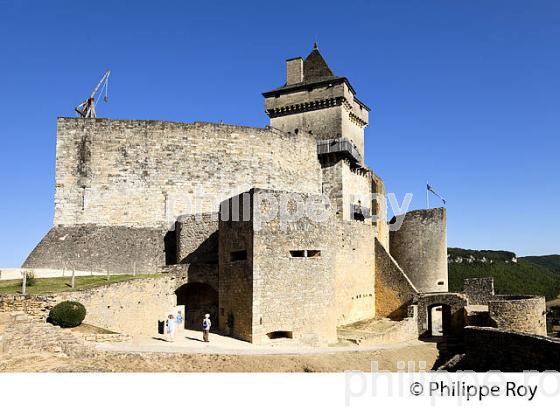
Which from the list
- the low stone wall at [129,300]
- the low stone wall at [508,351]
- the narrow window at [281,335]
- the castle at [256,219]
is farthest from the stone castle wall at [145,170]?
the low stone wall at [508,351]

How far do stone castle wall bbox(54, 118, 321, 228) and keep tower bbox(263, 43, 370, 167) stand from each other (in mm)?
6609

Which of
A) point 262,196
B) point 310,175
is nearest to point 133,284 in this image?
point 262,196

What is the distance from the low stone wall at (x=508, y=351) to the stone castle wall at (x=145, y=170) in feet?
45.6

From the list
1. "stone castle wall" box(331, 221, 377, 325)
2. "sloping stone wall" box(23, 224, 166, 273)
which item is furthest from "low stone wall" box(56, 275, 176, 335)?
"stone castle wall" box(331, 221, 377, 325)

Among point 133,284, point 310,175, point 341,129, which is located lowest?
point 133,284

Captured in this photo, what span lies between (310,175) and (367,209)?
Result: 4.75 m

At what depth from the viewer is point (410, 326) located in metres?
22.9

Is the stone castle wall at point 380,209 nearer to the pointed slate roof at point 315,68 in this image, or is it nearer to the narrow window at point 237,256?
the pointed slate roof at point 315,68

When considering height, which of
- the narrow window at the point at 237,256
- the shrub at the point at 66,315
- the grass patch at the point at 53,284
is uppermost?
the narrow window at the point at 237,256

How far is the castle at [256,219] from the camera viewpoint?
17016 mm

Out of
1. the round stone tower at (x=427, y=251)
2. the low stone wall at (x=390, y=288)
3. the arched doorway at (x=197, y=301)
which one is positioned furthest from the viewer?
the round stone tower at (x=427, y=251)
